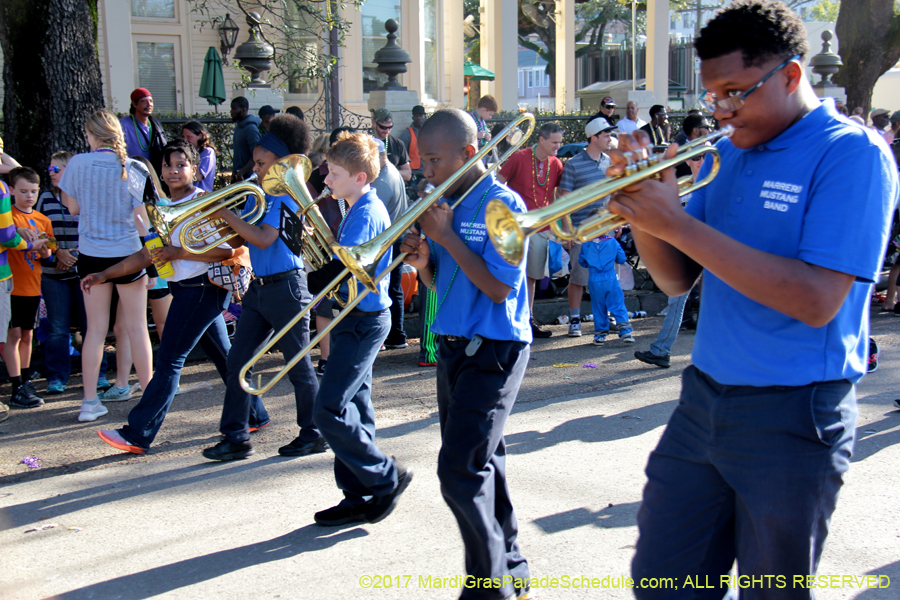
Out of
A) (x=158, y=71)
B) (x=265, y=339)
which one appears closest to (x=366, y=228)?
(x=265, y=339)

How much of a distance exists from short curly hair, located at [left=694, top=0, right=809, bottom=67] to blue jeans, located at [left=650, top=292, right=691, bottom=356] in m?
4.63

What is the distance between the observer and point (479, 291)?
2.90 meters

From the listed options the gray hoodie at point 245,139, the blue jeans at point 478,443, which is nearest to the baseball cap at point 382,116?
the gray hoodie at point 245,139

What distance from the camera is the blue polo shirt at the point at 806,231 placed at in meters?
1.77

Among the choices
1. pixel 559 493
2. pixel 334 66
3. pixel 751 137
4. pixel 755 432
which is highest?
pixel 334 66

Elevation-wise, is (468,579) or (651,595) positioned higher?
(651,595)

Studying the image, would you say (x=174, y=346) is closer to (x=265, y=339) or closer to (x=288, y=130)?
(x=265, y=339)

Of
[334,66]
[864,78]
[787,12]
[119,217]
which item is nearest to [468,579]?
[787,12]

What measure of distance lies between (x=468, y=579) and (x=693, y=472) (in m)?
1.10

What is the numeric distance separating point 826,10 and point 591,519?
172 ft

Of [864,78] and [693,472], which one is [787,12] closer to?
[693,472]

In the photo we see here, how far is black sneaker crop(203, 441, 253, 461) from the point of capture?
4.55 m

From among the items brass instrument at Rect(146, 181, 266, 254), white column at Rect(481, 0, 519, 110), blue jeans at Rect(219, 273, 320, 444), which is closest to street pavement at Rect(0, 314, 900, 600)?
blue jeans at Rect(219, 273, 320, 444)

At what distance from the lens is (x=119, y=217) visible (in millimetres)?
5375
